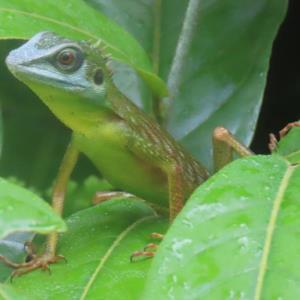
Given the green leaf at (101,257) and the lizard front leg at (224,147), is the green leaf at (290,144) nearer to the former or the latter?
the lizard front leg at (224,147)

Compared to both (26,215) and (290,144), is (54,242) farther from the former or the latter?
(26,215)

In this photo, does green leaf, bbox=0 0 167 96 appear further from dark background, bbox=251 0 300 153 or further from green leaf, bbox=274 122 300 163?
dark background, bbox=251 0 300 153

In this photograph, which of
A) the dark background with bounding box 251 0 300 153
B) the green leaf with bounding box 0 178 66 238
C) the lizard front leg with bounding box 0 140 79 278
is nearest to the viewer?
the green leaf with bounding box 0 178 66 238

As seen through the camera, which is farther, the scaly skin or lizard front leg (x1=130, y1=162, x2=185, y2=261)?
lizard front leg (x1=130, y1=162, x2=185, y2=261)

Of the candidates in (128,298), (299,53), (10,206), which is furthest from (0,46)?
(10,206)

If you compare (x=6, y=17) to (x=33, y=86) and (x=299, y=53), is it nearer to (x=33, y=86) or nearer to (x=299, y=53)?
(x=33, y=86)

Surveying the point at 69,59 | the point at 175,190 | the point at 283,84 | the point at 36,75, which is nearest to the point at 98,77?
the point at 69,59

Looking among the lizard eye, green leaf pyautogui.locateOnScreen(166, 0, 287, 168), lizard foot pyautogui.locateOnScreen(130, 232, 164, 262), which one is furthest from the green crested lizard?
green leaf pyautogui.locateOnScreen(166, 0, 287, 168)
